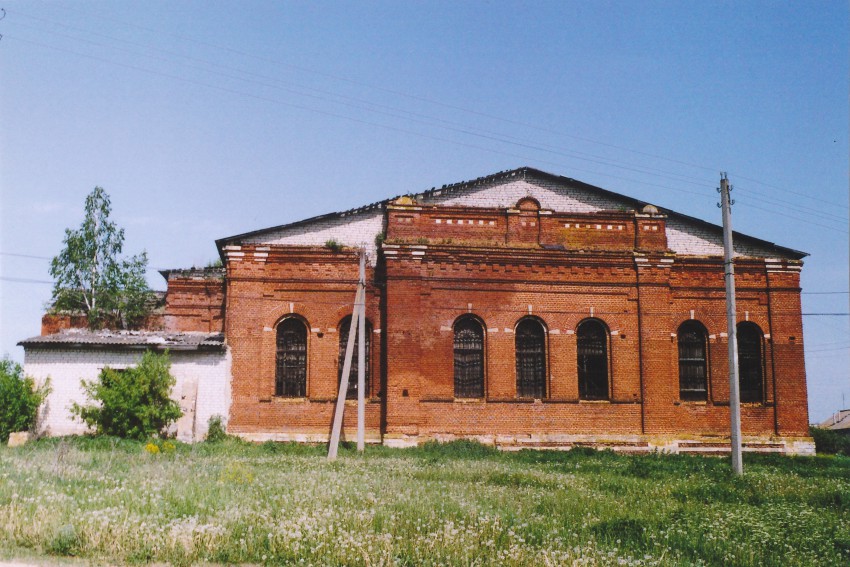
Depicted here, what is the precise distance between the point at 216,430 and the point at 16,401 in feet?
18.3

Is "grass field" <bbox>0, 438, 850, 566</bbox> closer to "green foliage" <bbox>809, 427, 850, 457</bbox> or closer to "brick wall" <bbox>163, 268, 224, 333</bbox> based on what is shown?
"brick wall" <bbox>163, 268, 224, 333</bbox>

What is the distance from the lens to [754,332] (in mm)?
25688

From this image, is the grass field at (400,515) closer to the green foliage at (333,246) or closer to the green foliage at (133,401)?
the green foliage at (133,401)

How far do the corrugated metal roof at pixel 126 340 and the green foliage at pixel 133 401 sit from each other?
75 cm

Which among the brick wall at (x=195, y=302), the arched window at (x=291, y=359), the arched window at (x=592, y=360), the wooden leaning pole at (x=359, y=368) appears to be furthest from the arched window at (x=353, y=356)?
the arched window at (x=592, y=360)

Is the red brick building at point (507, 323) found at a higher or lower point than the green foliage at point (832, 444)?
higher

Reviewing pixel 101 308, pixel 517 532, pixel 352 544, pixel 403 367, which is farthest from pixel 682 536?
pixel 101 308

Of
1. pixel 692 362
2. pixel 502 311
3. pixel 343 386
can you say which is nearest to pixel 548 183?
pixel 502 311

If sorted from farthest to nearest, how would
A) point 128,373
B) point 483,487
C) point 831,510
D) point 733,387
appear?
point 128,373 → point 733,387 → point 483,487 → point 831,510

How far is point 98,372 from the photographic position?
2231 centimetres

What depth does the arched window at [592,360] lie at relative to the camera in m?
24.3

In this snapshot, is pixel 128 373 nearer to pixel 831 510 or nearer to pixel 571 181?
pixel 571 181

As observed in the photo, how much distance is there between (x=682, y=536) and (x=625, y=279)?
16.1m

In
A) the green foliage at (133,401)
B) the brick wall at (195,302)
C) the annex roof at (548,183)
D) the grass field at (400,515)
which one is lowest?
the grass field at (400,515)
